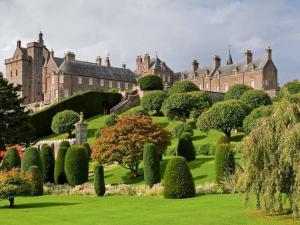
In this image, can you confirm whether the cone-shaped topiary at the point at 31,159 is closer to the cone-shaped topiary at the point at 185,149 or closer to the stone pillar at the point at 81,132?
the cone-shaped topiary at the point at 185,149

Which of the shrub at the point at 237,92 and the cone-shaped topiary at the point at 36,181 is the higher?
the shrub at the point at 237,92

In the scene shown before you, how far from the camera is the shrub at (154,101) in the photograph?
57812 mm

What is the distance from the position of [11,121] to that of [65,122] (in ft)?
38.9

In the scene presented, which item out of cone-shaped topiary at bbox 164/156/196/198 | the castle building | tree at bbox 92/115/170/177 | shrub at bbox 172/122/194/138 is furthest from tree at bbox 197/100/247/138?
the castle building

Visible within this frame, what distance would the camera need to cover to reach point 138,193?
25.8m

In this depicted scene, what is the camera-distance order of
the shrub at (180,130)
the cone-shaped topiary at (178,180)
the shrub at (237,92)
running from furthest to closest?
1. the shrub at (237,92)
2. the shrub at (180,130)
3. the cone-shaped topiary at (178,180)

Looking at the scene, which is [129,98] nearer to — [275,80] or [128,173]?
[275,80]

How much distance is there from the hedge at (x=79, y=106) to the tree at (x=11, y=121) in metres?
13.3

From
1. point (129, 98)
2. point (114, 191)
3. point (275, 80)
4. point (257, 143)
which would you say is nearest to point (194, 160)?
point (114, 191)

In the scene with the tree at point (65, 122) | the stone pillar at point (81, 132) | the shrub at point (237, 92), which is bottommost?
the stone pillar at point (81, 132)

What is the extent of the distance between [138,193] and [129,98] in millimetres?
40813

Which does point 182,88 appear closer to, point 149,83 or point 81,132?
point 149,83

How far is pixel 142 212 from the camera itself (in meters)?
18.2

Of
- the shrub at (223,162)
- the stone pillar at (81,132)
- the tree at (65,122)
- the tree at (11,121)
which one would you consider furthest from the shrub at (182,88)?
the shrub at (223,162)
